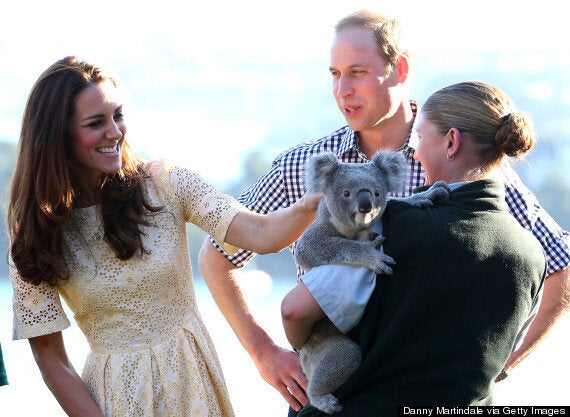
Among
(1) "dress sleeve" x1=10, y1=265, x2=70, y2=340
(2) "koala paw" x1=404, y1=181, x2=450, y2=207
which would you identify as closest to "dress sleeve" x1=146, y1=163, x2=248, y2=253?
(1) "dress sleeve" x1=10, y1=265, x2=70, y2=340

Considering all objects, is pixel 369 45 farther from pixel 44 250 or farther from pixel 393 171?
pixel 44 250

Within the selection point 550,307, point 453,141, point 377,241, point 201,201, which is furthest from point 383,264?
point 550,307

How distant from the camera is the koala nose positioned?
1806 millimetres

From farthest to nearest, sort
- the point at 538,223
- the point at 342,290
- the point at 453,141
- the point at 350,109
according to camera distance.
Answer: the point at 350,109, the point at 538,223, the point at 453,141, the point at 342,290

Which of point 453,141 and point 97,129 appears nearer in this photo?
point 453,141

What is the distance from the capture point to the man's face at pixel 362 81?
261 centimetres

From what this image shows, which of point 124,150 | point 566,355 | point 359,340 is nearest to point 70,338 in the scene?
point 566,355

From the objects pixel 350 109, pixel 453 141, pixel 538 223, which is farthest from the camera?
pixel 350 109

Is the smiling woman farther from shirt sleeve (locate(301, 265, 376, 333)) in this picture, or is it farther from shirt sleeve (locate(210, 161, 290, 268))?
shirt sleeve (locate(301, 265, 376, 333))

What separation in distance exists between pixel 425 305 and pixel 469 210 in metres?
0.23

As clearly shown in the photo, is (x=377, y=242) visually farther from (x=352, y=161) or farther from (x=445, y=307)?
(x=352, y=161)

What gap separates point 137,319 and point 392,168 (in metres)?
0.82

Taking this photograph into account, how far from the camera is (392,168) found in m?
1.99

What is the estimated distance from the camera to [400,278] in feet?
5.50
